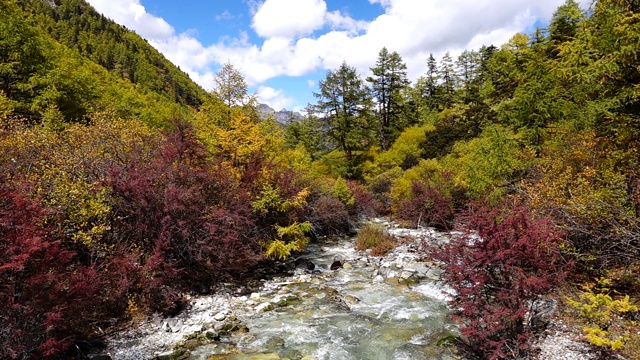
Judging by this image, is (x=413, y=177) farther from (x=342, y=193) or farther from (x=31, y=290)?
(x=31, y=290)

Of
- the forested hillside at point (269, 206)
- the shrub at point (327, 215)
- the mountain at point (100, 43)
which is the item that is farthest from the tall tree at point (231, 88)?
the mountain at point (100, 43)

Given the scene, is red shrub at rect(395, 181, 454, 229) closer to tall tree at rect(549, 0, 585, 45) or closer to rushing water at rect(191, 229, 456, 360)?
rushing water at rect(191, 229, 456, 360)

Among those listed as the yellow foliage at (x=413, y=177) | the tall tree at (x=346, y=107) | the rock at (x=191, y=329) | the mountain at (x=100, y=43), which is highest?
the mountain at (x=100, y=43)

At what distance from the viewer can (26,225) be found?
652 cm

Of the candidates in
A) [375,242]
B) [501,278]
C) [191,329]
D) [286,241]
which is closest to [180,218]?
[191,329]

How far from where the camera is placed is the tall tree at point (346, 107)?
1468 inches

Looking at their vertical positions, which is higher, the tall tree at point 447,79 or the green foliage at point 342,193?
the tall tree at point 447,79

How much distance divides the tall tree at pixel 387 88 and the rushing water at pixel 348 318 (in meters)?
26.9

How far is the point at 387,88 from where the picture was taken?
132 ft

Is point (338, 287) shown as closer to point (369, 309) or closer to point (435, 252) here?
point (369, 309)

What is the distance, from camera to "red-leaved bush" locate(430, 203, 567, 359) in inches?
258

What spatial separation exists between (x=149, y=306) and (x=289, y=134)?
3638cm

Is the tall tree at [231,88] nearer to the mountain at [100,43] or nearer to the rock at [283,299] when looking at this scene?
the rock at [283,299]

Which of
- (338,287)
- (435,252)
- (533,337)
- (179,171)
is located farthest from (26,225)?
(533,337)
